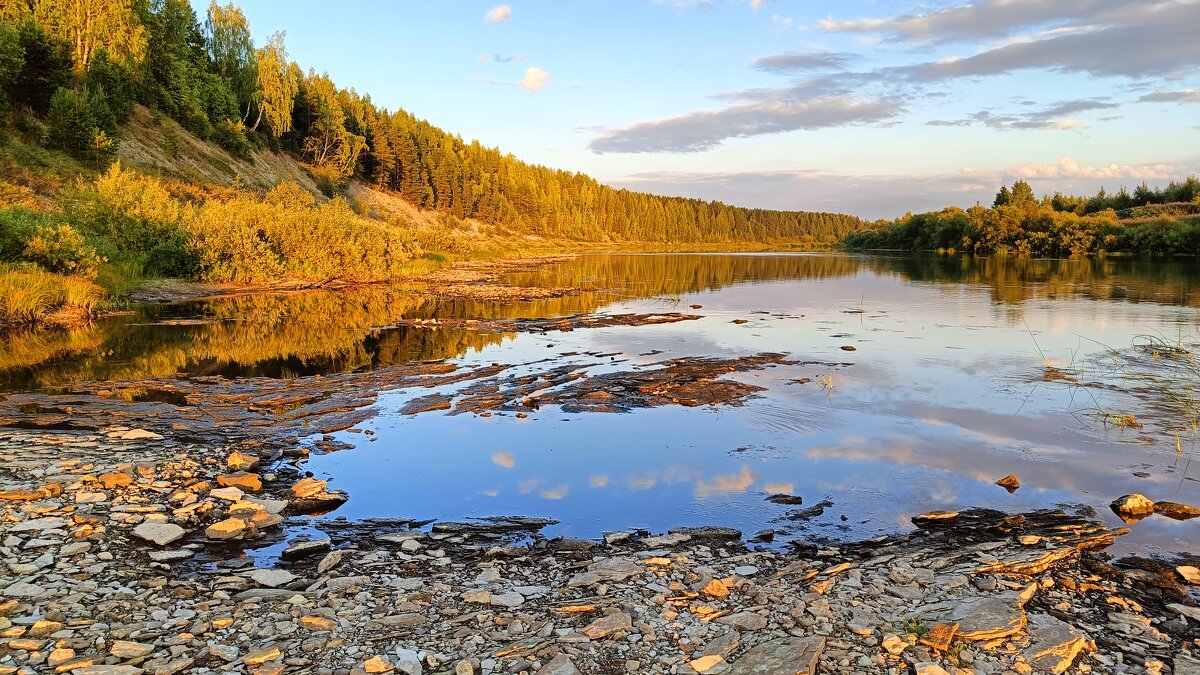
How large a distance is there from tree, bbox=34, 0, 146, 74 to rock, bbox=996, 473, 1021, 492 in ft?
223

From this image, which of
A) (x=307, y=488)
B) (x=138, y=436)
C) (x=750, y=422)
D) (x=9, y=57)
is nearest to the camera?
(x=307, y=488)

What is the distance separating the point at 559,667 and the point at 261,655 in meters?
2.20

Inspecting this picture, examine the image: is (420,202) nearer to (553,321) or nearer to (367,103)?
(367,103)

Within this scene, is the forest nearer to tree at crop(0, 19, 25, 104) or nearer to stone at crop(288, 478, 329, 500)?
stone at crop(288, 478, 329, 500)

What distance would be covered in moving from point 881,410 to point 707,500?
6.52 metres

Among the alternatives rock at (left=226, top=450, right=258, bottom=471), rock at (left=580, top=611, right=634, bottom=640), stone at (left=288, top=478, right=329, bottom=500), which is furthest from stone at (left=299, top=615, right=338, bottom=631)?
rock at (left=226, top=450, right=258, bottom=471)

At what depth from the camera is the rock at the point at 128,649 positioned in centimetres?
494

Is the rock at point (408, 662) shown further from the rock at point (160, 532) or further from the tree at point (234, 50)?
the tree at point (234, 50)

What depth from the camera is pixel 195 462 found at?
9.89 m

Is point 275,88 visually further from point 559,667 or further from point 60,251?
point 559,667

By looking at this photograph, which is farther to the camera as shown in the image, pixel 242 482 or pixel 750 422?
pixel 750 422

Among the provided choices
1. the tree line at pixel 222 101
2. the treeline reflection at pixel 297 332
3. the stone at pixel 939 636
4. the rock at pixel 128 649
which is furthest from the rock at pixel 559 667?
the tree line at pixel 222 101

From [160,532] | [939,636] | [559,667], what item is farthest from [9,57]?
[939,636]

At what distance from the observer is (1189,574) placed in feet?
21.8
